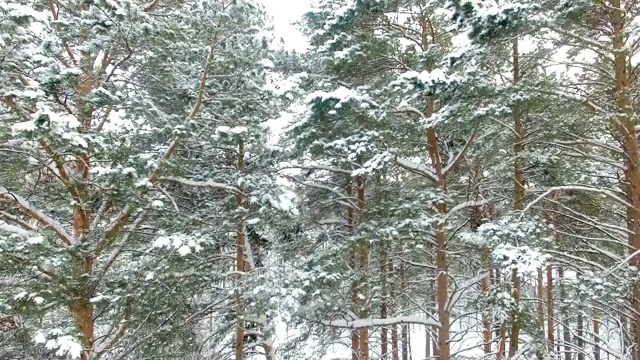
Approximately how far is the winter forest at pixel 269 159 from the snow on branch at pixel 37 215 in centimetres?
5

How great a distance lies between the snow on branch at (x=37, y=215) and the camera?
5.63m

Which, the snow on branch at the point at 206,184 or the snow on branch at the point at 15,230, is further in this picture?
the snow on branch at the point at 206,184

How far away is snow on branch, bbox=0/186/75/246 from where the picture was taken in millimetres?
5625

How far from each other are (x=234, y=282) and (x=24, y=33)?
172 inches

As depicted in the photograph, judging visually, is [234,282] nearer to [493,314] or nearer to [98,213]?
[98,213]

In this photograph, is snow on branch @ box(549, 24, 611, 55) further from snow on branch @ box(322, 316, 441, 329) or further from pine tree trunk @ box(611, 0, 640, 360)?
snow on branch @ box(322, 316, 441, 329)

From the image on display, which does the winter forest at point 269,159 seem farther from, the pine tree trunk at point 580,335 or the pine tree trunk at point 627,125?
the pine tree trunk at point 580,335

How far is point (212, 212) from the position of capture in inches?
289

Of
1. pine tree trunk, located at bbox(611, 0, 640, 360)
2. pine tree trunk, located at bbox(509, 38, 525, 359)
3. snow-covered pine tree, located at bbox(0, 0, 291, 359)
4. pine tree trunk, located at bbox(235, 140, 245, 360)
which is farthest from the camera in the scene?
pine tree trunk, located at bbox(509, 38, 525, 359)

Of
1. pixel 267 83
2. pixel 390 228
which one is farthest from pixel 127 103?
pixel 390 228

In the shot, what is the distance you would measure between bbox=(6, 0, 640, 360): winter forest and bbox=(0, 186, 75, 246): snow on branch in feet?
0.17

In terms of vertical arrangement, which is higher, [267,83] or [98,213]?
[267,83]

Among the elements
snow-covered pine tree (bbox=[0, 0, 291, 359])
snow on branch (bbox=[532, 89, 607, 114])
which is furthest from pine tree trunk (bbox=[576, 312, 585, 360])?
snow-covered pine tree (bbox=[0, 0, 291, 359])

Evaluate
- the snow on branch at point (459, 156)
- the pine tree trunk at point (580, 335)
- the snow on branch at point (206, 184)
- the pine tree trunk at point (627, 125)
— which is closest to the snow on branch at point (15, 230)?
the snow on branch at point (206, 184)
